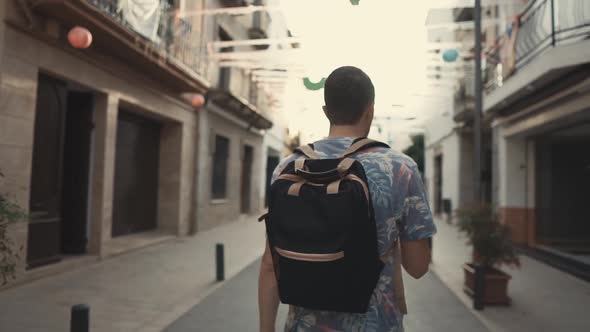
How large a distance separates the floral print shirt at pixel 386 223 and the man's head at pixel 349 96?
15 centimetres

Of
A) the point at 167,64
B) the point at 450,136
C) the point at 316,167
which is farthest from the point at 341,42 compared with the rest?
the point at 450,136

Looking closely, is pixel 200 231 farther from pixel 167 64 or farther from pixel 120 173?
pixel 167 64

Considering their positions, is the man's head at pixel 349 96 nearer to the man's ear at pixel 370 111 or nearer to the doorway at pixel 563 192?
the man's ear at pixel 370 111

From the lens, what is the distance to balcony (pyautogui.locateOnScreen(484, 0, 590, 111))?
7.84 meters

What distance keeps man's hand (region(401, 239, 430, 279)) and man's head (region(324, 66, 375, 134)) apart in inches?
16.3

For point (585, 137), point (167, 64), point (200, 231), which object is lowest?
point (200, 231)

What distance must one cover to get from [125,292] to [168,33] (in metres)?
6.42

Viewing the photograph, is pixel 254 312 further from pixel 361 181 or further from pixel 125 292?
pixel 361 181

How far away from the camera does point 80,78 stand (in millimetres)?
8031

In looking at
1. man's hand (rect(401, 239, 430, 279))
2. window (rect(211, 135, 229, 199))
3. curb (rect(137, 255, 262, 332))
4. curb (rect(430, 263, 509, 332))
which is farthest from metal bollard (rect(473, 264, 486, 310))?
window (rect(211, 135, 229, 199))

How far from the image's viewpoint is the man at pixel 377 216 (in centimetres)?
147

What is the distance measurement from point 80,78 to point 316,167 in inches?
303

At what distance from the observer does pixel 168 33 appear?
10828 millimetres

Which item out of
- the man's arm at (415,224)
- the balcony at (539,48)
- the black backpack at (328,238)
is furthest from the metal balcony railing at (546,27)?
the black backpack at (328,238)
